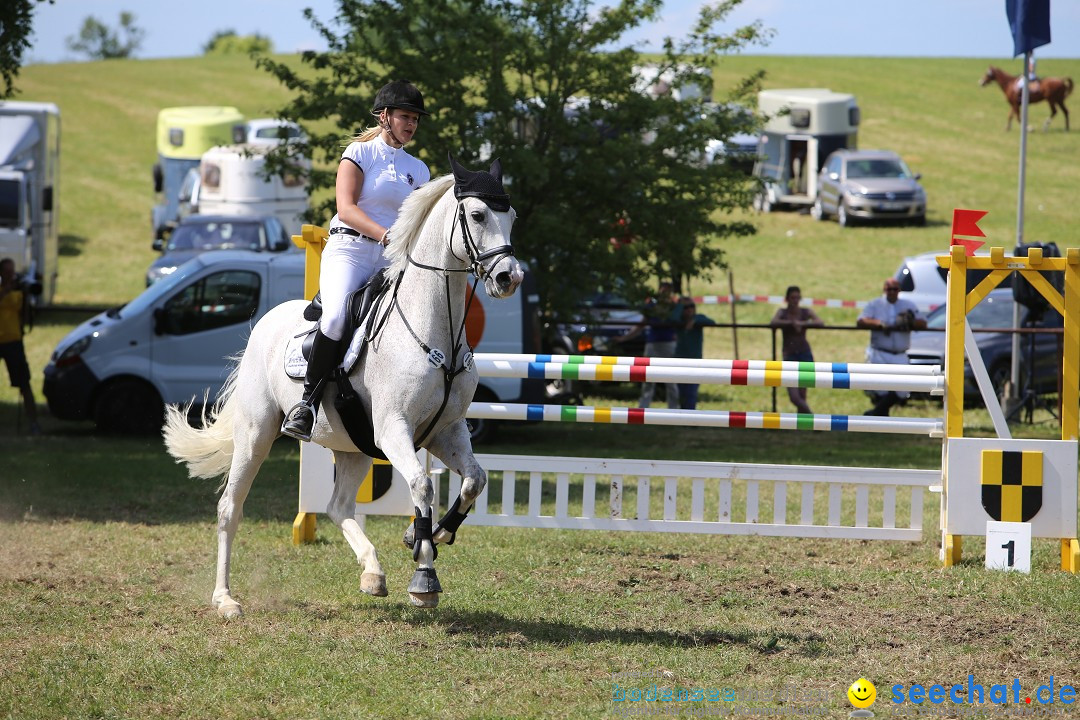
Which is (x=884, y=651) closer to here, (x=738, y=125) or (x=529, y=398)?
(x=529, y=398)

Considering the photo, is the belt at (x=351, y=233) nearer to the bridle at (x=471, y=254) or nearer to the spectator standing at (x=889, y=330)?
the bridle at (x=471, y=254)

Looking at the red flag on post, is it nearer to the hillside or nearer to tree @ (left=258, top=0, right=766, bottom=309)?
tree @ (left=258, top=0, right=766, bottom=309)

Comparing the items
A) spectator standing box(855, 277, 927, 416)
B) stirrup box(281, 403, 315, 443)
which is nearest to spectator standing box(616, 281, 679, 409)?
spectator standing box(855, 277, 927, 416)

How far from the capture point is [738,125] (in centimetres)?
1528

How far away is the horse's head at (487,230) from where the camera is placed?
5613 millimetres

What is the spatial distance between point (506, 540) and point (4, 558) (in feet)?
11.0

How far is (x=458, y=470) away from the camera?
634 cm

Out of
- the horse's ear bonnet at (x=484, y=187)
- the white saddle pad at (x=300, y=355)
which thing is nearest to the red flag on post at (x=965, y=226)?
the horse's ear bonnet at (x=484, y=187)

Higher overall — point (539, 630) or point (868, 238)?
point (868, 238)

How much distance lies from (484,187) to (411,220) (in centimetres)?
56

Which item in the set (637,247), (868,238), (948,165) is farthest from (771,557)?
(948,165)

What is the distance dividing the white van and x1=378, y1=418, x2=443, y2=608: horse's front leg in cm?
808

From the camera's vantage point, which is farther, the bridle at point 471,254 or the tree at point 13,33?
the tree at point 13,33

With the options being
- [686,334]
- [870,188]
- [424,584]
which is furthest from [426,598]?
[870,188]
